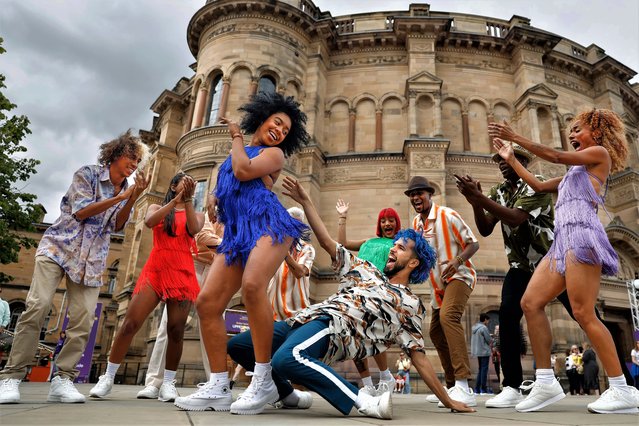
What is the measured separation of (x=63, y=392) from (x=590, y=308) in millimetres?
4372

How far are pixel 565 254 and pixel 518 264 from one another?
2.88ft

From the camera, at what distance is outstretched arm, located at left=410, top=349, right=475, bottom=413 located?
3283 millimetres

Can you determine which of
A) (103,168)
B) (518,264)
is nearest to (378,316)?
(518,264)

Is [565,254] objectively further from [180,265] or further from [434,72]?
[434,72]

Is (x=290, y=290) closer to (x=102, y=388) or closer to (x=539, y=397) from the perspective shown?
(x=102, y=388)

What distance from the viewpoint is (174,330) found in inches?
179

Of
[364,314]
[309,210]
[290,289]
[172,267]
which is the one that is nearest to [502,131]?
[309,210]

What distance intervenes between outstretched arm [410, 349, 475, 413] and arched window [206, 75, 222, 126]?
15.8 m

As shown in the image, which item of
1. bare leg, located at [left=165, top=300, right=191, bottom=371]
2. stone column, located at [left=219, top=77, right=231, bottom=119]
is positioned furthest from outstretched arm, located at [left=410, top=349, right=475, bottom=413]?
stone column, located at [left=219, top=77, right=231, bottom=119]

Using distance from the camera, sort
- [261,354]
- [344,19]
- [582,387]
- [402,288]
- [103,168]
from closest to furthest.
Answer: [261,354] < [402,288] < [103,168] < [582,387] < [344,19]

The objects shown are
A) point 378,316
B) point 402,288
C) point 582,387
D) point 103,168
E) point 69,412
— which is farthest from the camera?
point 582,387

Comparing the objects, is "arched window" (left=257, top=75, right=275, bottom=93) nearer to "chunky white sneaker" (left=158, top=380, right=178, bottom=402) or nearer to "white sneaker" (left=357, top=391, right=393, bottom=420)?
"chunky white sneaker" (left=158, top=380, right=178, bottom=402)

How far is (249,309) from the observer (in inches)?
122

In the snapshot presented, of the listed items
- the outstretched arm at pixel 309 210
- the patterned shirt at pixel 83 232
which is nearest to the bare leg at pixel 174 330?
the patterned shirt at pixel 83 232
